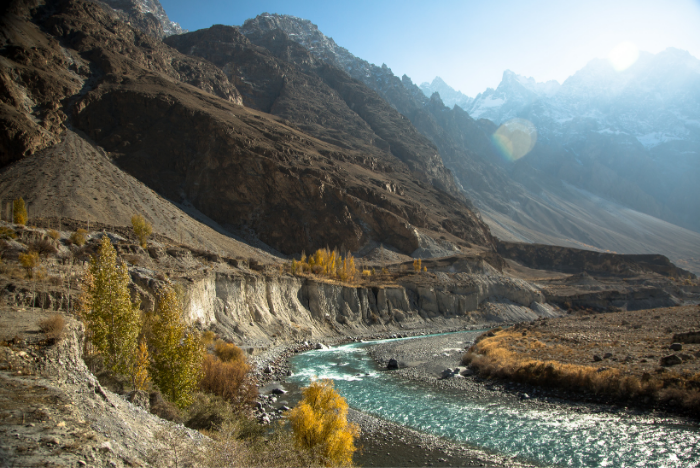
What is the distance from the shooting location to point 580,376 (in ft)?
79.0

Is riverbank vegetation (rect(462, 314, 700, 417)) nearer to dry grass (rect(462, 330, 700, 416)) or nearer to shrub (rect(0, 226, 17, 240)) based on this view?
dry grass (rect(462, 330, 700, 416))

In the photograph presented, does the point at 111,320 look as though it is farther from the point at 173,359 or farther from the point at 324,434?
the point at 324,434

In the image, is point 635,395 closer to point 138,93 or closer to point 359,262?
point 359,262

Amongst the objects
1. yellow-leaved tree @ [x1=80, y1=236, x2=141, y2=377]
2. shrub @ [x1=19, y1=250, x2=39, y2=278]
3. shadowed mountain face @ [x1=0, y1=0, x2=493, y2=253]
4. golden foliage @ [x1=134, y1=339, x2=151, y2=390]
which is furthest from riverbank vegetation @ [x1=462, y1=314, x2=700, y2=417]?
shadowed mountain face @ [x1=0, y1=0, x2=493, y2=253]

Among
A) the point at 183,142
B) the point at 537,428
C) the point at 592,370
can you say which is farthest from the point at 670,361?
the point at 183,142


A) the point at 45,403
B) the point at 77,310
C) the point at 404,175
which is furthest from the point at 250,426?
the point at 404,175

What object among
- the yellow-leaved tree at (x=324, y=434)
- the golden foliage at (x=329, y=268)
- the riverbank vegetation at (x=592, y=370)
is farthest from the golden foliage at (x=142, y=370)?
the golden foliage at (x=329, y=268)

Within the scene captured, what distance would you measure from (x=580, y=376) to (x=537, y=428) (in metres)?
6.88

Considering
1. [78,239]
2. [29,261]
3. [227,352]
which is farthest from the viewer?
[78,239]

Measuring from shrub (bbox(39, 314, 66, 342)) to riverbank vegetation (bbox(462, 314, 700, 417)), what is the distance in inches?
1011

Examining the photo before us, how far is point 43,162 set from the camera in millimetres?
68438

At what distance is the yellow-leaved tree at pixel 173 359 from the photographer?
16.5 m

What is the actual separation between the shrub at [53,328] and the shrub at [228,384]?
10.0m

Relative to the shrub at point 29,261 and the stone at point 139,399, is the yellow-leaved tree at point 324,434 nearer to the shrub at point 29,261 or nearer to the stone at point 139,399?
the stone at point 139,399
